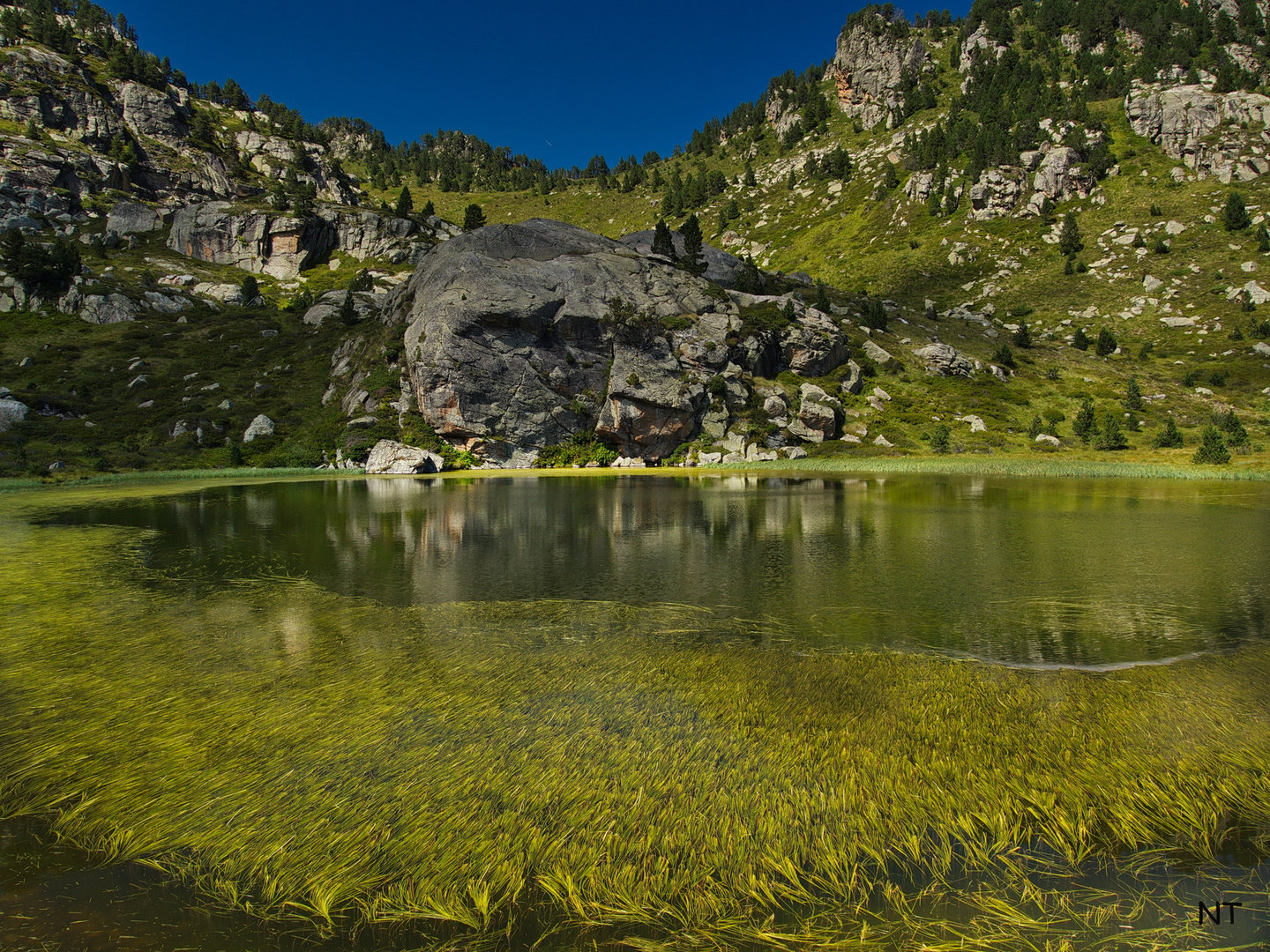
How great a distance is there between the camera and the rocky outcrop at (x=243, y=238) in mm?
118438

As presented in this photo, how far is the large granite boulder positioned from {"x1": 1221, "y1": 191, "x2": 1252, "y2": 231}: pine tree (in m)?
106

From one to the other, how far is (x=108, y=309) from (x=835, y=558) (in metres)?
120

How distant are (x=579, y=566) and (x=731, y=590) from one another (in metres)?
4.55

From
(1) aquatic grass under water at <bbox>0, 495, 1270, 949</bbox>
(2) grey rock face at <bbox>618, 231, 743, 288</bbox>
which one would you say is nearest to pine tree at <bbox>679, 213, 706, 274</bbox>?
(2) grey rock face at <bbox>618, 231, 743, 288</bbox>

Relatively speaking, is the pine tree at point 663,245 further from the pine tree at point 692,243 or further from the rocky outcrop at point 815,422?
the rocky outcrop at point 815,422

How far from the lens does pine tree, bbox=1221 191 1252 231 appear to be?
10494 cm

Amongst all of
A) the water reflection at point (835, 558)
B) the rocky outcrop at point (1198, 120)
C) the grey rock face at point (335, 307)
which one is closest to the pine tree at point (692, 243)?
the grey rock face at point (335, 307)

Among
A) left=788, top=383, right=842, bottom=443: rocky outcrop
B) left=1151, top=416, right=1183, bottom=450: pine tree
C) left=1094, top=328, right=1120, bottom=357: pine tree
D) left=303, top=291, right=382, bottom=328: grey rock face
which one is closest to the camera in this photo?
left=1151, top=416, right=1183, bottom=450: pine tree

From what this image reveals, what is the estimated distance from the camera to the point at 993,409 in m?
71.8

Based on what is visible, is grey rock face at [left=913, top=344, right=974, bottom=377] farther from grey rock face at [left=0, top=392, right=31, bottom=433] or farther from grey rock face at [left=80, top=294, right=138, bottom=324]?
grey rock face at [left=80, top=294, right=138, bottom=324]

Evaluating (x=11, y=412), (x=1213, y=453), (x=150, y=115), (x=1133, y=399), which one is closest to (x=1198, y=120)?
(x=1133, y=399)

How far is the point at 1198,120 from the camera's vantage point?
124 meters

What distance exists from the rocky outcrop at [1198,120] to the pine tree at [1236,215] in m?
17.6

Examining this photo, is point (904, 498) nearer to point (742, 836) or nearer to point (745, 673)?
point (745, 673)
